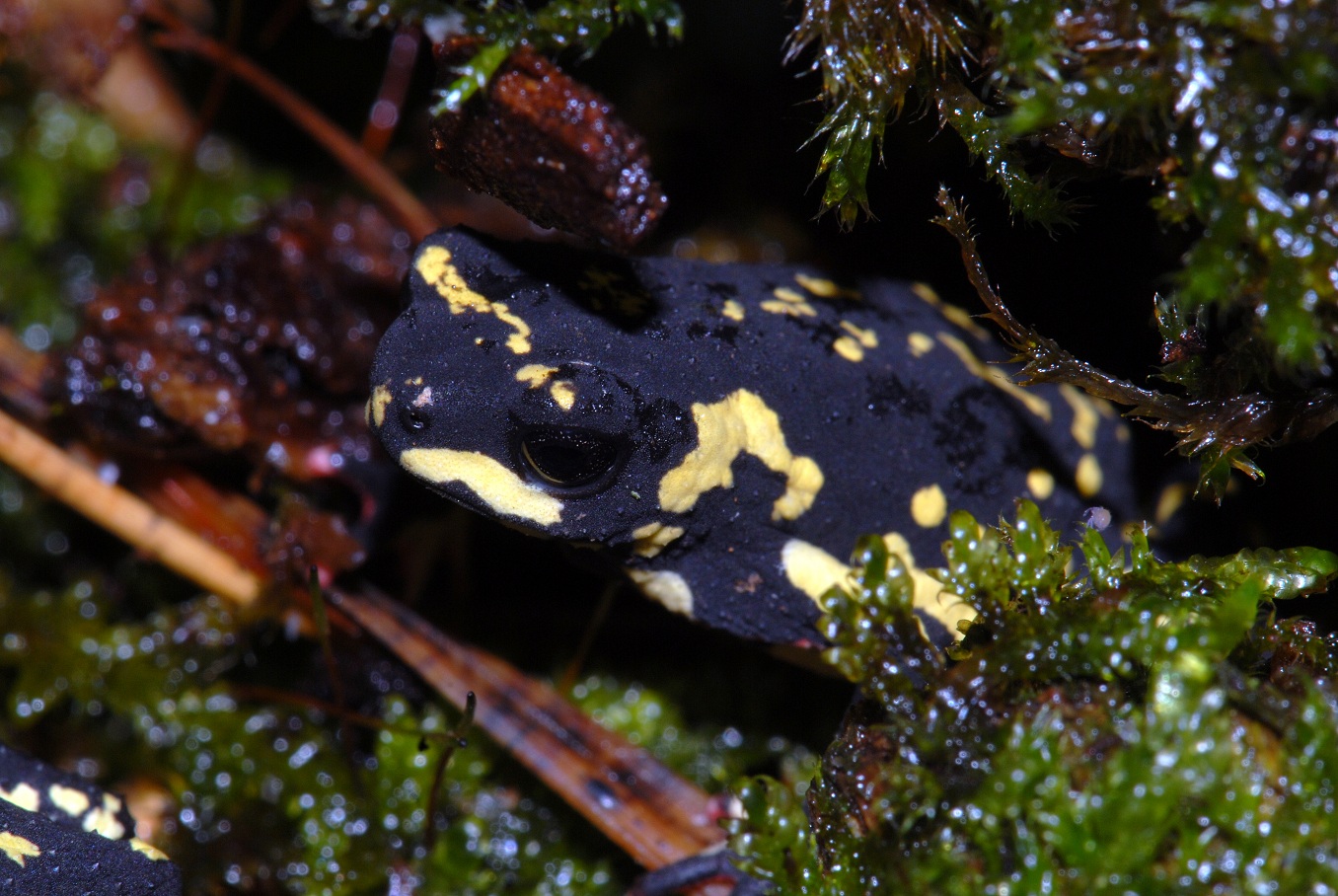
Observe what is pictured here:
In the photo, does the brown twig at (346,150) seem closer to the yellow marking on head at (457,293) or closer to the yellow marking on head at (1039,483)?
the yellow marking on head at (457,293)

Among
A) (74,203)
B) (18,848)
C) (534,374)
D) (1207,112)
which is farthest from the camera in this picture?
(74,203)

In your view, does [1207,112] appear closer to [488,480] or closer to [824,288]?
[824,288]

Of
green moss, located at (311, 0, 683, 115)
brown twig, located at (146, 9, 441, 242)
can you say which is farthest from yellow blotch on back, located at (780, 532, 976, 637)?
brown twig, located at (146, 9, 441, 242)

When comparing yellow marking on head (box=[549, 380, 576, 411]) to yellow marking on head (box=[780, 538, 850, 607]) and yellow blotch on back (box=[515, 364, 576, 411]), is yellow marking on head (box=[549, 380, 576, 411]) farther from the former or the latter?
yellow marking on head (box=[780, 538, 850, 607])

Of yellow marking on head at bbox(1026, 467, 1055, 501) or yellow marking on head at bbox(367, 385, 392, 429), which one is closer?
yellow marking on head at bbox(367, 385, 392, 429)

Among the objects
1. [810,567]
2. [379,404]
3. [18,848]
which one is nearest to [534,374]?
[379,404]

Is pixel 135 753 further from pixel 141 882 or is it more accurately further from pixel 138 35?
pixel 138 35

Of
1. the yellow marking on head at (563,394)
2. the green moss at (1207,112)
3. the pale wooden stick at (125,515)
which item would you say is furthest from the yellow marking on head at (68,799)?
the green moss at (1207,112)
